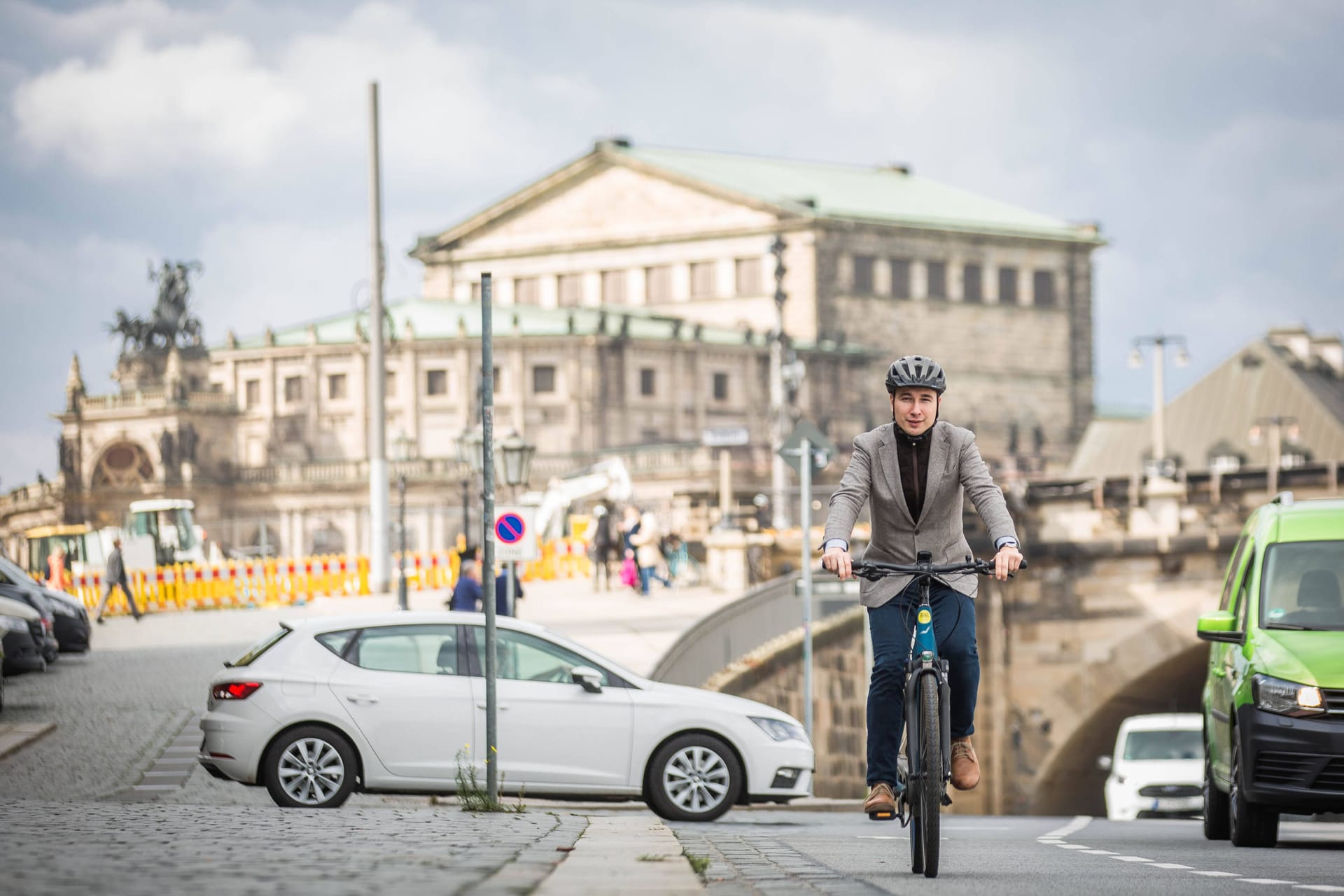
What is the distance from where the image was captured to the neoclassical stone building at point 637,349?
270ft

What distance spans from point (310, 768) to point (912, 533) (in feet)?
20.8

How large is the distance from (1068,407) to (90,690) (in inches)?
3421

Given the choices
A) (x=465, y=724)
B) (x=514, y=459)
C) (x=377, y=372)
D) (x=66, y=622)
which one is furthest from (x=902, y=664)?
(x=377, y=372)

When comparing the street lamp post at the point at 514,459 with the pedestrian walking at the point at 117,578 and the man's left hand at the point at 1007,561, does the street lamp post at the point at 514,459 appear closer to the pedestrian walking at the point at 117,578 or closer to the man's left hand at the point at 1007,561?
the pedestrian walking at the point at 117,578

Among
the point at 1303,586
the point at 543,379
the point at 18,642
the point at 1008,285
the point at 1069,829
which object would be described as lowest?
the point at 1069,829

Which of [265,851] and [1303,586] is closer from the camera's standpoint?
[265,851]

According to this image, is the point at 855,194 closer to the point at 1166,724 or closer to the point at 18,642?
the point at 1166,724

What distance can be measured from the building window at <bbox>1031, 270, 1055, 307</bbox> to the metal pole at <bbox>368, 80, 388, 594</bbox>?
7096 cm

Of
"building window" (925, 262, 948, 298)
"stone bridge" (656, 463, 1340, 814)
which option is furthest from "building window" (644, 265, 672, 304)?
"stone bridge" (656, 463, 1340, 814)

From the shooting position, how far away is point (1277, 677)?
11.5 meters

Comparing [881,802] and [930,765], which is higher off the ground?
[930,765]

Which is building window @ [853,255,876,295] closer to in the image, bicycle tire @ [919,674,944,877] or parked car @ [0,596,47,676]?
parked car @ [0,596,47,676]

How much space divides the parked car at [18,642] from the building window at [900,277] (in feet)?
264

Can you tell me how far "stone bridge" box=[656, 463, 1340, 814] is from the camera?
44.7 metres
